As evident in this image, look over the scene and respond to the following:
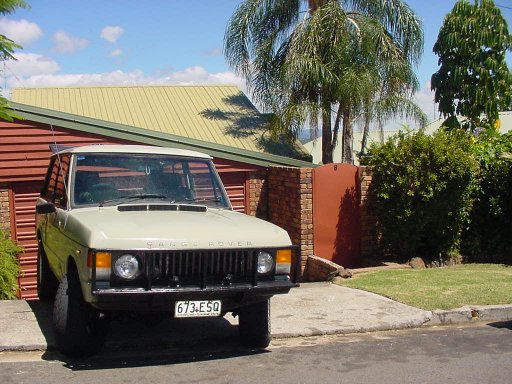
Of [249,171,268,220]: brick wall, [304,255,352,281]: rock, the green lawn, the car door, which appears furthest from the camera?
[249,171,268,220]: brick wall

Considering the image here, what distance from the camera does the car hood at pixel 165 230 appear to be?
5422 millimetres

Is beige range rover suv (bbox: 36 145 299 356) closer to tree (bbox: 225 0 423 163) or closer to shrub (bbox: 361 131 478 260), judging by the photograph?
shrub (bbox: 361 131 478 260)

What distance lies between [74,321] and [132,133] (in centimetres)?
688

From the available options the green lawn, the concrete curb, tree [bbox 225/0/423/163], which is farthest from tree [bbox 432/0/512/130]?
the concrete curb

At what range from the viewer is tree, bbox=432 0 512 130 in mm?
17844

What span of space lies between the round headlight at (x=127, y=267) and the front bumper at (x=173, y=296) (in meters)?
0.11

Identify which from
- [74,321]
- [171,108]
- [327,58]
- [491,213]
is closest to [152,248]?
[74,321]

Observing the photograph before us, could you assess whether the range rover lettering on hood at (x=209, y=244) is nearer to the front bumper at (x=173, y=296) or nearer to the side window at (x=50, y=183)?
the front bumper at (x=173, y=296)

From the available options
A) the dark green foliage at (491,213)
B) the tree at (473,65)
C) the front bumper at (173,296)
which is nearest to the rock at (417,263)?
the dark green foliage at (491,213)

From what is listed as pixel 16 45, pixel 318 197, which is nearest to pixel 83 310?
pixel 16 45

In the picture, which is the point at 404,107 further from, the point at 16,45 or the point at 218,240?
the point at 218,240

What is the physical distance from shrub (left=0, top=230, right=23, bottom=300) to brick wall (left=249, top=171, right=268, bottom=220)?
14.4ft

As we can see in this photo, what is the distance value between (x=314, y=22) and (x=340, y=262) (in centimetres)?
595

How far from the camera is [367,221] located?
40.0ft
